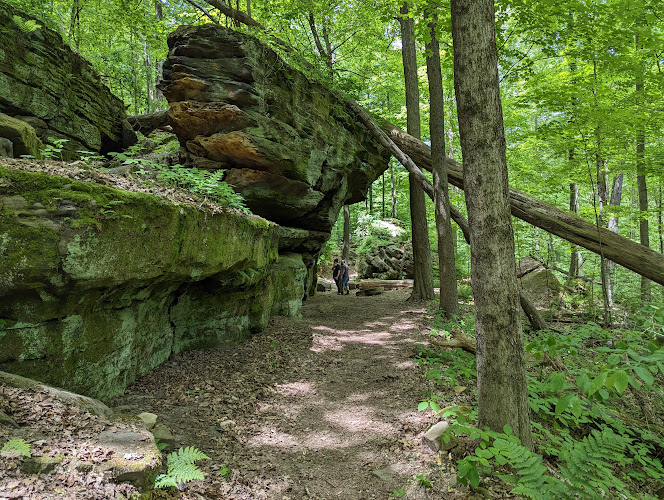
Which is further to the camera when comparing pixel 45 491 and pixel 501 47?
pixel 501 47

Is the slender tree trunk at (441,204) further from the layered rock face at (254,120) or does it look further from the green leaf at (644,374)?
the green leaf at (644,374)

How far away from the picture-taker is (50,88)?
7.36m

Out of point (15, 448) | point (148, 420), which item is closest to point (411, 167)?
point (148, 420)

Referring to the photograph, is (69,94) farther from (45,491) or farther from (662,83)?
(662,83)

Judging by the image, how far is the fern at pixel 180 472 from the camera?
232 cm

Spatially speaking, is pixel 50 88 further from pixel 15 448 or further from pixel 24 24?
pixel 15 448

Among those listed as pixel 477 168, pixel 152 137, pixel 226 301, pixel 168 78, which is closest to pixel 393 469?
pixel 477 168

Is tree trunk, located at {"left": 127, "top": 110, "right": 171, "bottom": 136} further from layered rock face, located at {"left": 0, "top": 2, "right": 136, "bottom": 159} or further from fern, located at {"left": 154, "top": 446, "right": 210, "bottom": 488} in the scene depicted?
fern, located at {"left": 154, "top": 446, "right": 210, "bottom": 488}

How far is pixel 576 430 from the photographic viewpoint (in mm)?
4398

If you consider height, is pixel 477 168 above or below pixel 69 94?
below

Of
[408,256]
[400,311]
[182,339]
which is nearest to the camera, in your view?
[182,339]

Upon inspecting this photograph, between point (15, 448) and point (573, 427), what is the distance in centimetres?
Result: 534

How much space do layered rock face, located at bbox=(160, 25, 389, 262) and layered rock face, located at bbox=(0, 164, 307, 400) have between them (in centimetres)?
360

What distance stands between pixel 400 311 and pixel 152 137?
9604 mm
